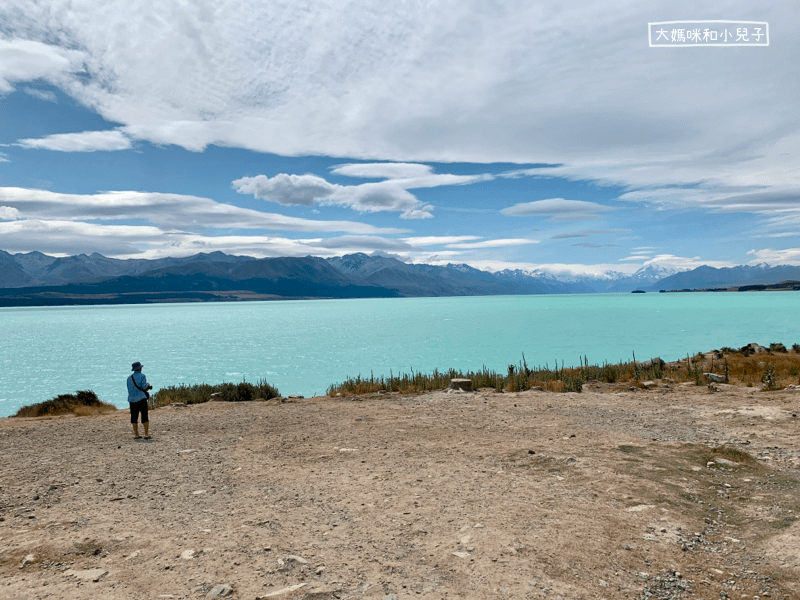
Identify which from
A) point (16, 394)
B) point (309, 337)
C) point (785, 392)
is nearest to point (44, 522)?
point (785, 392)

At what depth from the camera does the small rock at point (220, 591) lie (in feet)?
18.0

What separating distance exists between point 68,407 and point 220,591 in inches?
773

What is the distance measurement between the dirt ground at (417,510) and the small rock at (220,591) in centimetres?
2

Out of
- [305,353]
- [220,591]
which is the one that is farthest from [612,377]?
[305,353]

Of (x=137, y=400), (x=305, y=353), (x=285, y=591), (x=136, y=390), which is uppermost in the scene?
(x=136, y=390)

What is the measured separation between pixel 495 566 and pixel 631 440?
7.33 m

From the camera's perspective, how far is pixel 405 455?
443 inches

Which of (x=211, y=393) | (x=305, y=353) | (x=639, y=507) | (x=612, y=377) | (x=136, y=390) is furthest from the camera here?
(x=305, y=353)

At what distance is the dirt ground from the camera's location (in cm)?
577

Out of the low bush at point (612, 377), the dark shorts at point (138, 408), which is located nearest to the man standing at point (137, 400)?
the dark shorts at point (138, 408)

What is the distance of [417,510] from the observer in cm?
784

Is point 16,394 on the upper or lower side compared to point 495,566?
lower

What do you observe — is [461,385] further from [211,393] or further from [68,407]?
[68,407]

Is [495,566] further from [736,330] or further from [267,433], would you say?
[736,330]
